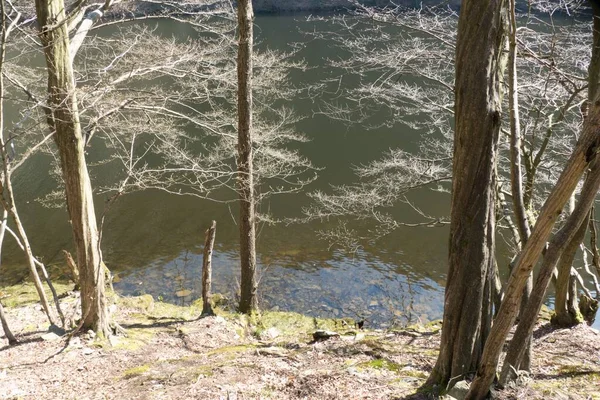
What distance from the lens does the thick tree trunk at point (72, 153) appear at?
17.0 ft

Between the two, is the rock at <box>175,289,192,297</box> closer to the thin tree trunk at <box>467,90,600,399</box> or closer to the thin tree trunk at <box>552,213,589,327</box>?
the thin tree trunk at <box>552,213,589,327</box>

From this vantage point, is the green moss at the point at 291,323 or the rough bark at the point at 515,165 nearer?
the rough bark at the point at 515,165

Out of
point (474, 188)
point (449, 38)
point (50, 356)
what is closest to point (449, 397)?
point (474, 188)

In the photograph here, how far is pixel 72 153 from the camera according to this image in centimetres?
552

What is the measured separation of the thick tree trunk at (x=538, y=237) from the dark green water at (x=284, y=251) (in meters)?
6.14

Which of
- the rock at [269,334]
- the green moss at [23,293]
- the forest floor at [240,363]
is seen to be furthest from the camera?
the green moss at [23,293]

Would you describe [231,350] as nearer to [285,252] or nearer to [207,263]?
[207,263]

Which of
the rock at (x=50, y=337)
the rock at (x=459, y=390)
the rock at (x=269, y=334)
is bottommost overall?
the rock at (x=269, y=334)

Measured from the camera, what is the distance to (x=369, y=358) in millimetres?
5395

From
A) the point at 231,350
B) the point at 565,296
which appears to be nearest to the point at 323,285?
the point at 231,350

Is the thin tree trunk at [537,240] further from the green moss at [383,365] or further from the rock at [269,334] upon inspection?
the rock at [269,334]

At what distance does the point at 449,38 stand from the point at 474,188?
4.62 m

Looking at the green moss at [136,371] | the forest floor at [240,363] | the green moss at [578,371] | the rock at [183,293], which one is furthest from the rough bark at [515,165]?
the rock at [183,293]

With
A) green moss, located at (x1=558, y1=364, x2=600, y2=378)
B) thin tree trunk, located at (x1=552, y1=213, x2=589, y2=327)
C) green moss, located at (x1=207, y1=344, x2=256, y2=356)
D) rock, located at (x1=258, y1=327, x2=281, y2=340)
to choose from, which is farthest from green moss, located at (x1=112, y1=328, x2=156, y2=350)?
thin tree trunk, located at (x1=552, y1=213, x2=589, y2=327)
